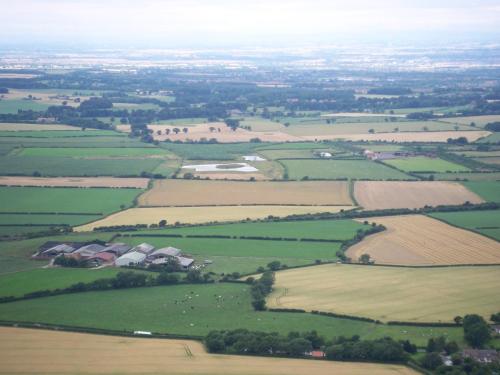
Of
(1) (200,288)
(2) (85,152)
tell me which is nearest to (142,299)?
(1) (200,288)

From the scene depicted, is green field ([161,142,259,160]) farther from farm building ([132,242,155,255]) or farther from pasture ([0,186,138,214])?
farm building ([132,242,155,255])

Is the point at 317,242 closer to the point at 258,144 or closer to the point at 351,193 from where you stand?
the point at 351,193

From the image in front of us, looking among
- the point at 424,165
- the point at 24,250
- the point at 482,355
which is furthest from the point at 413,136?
the point at 482,355

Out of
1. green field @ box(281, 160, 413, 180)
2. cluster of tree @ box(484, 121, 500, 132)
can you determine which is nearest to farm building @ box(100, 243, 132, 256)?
green field @ box(281, 160, 413, 180)

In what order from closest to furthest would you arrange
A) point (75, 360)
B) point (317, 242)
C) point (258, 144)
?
point (75, 360)
point (317, 242)
point (258, 144)

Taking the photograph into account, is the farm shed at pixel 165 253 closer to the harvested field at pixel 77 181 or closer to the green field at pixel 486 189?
the harvested field at pixel 77 181
